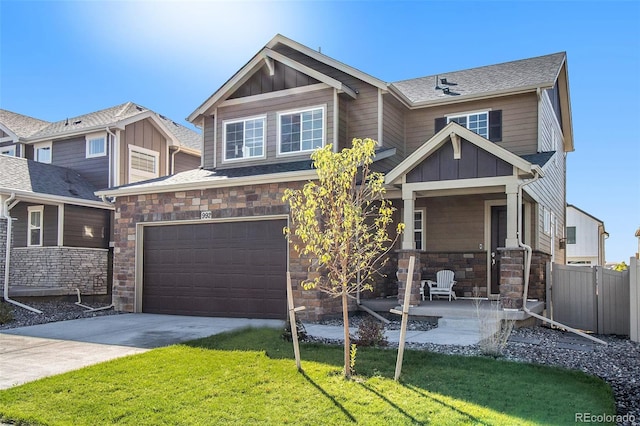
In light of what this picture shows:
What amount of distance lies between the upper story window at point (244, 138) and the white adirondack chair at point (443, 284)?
5585 millimetres

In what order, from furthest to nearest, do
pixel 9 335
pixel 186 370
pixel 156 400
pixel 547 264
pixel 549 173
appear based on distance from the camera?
1. pixel 549 173
2. pixel 547 264
3. pixel 9 335
4. pixel 186 370
5. pixel 156 400

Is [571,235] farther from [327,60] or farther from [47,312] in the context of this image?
[47,312]

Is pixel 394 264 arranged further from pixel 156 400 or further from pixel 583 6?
pixel 156 400

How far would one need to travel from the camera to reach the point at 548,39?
16.0 metres

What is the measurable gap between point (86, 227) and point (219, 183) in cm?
804

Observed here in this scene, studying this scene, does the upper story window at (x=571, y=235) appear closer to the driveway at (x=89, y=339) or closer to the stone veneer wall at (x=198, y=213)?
the stone veneer wall at (x=198, y=213)

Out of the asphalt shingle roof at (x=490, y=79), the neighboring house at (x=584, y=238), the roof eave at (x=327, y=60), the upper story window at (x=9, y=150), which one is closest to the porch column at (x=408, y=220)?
the roof eave at (x=327, y=60)

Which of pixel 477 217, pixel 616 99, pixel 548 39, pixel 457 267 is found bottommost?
pixel 457 267

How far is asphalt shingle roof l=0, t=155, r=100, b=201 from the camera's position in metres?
16.2

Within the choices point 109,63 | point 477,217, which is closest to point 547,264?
point 477,217

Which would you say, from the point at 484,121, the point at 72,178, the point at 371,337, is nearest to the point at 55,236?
the point at 72,178

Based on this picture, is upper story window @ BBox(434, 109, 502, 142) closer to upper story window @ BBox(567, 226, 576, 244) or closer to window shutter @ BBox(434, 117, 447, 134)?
window shutter @ BBox(434, 117, 447, 134)

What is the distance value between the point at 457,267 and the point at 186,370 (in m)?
8.66

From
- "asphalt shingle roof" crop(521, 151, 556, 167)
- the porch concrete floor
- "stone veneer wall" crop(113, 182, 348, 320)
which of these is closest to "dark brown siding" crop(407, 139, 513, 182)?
"asphalt shingle roof" crop(521, 151, 556, 167)
